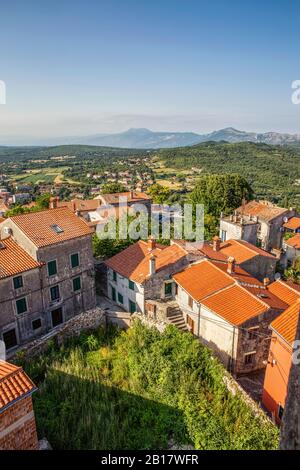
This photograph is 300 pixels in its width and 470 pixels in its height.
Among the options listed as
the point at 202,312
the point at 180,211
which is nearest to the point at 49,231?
the point at 202,312

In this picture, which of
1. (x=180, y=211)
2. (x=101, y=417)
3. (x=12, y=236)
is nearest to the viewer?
(x=101, y=417)

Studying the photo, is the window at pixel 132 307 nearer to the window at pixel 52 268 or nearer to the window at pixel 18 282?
the window at pixel 52 268

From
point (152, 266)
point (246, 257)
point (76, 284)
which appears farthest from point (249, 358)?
point (76, 284)

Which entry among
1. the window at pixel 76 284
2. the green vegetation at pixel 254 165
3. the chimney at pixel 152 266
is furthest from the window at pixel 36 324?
the green vegetation at pixel 254 165

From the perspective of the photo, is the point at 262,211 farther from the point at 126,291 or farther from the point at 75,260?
the point at 75,260
